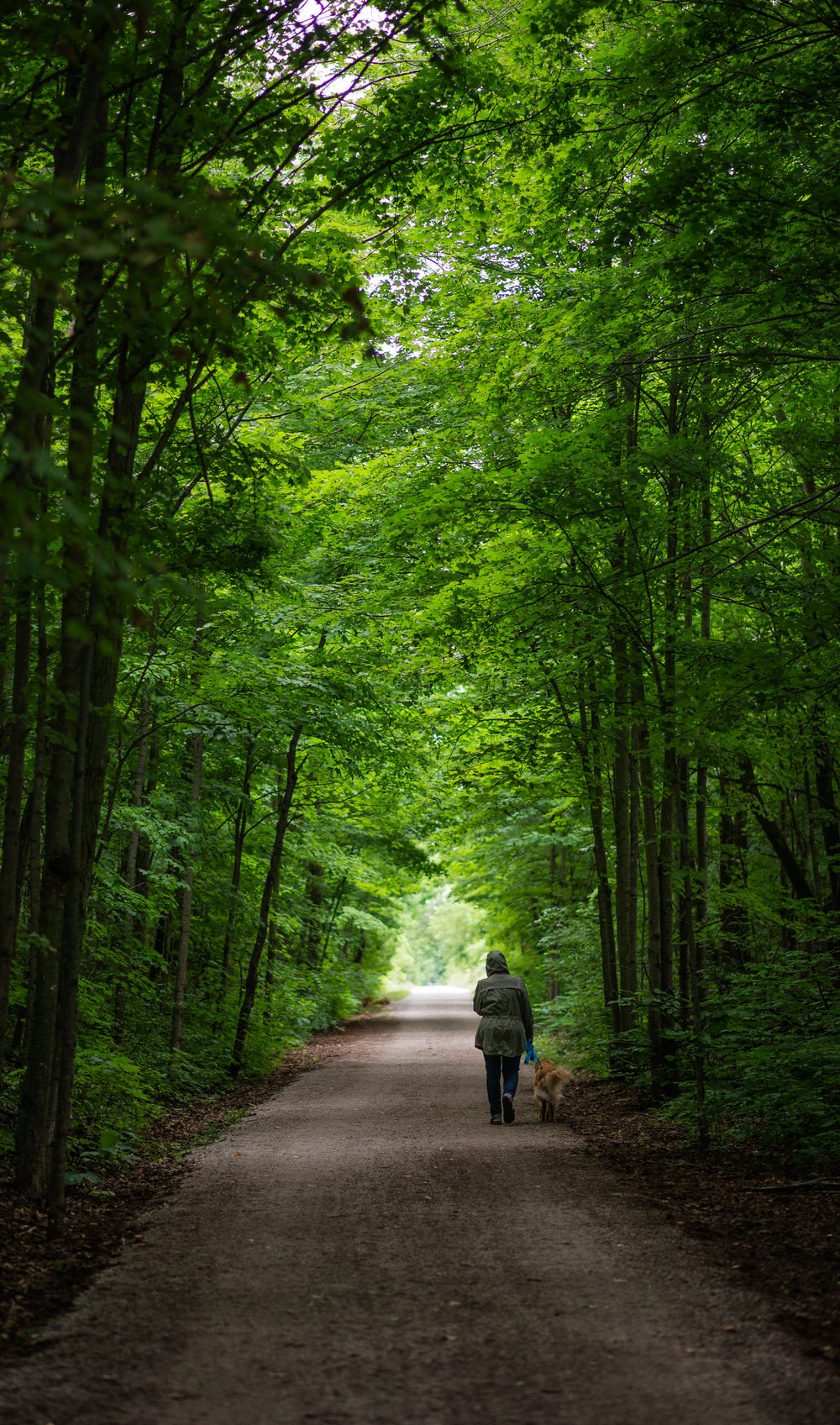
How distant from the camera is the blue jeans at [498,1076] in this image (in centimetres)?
1008

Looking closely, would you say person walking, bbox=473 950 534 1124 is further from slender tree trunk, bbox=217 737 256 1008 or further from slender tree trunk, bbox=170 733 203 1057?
slender tree trunk, bbox=217 737 256 1008

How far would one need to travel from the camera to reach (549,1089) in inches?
395

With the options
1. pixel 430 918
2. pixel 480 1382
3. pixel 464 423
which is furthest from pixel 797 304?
pixel 430 918

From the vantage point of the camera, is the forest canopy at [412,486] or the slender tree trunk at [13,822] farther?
the slender tree trunk at [13,822]

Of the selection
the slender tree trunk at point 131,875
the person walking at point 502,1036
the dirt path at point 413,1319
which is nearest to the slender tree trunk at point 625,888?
the person walking at point 502,1036

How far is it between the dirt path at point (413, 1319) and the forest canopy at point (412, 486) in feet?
4.34

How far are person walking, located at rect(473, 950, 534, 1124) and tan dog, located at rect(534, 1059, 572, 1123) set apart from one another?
10.2 inches

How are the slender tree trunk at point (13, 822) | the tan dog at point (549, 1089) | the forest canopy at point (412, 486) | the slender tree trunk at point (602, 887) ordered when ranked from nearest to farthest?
1. the forest canopy at point (412, 486)
2. the slender tree trunk at point (13, 822)
3. the tan dog at point (549, 1089)
4. the slender tree trunk at point (602, 887)

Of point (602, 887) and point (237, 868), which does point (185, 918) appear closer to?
point (237, 868)

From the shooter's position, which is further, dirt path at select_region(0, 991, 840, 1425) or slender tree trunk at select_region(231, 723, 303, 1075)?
slender tree trunk at select_region(231, 723, 303, 1075)

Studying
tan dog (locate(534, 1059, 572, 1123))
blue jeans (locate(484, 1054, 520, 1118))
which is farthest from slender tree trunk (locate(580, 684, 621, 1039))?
blue jeans (locate(484, 1054, 520, 1118))

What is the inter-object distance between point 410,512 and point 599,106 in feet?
13.2

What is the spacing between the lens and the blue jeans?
33.1 ft

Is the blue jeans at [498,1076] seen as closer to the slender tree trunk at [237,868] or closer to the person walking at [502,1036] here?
the person walking at [502,1036]
